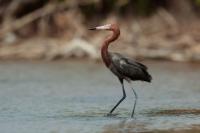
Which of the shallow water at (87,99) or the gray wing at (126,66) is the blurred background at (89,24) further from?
the gray wing at (126,66)

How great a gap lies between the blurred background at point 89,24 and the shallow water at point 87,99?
140cm

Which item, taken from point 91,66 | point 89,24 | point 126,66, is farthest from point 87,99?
point 89,24

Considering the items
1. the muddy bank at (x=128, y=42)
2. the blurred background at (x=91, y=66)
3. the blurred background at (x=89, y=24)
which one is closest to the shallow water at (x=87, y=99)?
the blurred background at (x=91, y=66)

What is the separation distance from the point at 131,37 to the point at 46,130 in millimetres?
12300

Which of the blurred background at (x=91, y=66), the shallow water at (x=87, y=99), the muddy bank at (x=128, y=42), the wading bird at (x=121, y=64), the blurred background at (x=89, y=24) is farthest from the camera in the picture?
the blurred background at (x=89, y=24)

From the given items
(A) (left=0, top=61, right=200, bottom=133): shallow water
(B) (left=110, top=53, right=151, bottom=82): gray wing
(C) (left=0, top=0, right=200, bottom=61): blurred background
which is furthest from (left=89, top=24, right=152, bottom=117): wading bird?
(C) (left=0, top=0, right=200, bottom=61): blurred background

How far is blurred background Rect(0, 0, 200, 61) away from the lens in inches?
868

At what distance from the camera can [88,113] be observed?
39.4 feet

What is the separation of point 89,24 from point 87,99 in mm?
9723

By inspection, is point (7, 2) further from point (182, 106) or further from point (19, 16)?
point (182, 106)

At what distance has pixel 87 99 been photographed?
554 inches

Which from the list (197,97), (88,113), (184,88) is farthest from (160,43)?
(88,113)

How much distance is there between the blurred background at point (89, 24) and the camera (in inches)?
868

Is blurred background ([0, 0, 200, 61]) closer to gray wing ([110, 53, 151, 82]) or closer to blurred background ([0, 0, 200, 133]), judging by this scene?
blurred background ([0, 0, 200, 133])
